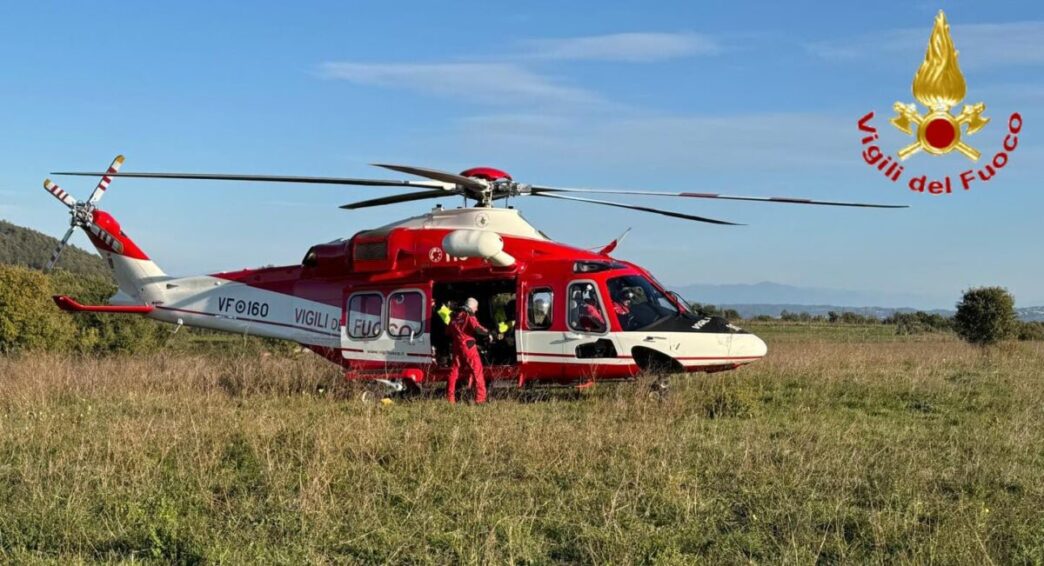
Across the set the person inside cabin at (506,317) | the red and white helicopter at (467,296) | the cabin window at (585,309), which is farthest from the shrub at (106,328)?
the cabin window at (585,309)

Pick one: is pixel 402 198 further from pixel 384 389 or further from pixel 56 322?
pixel 56 322

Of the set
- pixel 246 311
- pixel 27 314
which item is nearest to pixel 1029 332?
pixel 246 311

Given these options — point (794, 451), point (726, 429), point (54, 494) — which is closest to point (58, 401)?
point (54, 494)

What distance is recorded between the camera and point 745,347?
1202 cm

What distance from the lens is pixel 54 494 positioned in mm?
6426

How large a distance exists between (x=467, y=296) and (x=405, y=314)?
0.99 meters

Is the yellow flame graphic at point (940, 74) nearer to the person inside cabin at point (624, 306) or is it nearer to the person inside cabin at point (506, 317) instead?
the person inside cabin at point (624, 306)

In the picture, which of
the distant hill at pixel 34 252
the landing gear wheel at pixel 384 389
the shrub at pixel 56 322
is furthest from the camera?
the distant hill at pixel 34 252

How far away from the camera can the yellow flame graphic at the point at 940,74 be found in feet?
36.5

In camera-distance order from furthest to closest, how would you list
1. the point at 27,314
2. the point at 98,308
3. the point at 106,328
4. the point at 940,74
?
the point at 106,328 < the point at 27,314 < the point at 98,308 < the point at 940,74

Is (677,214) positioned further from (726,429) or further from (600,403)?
(726,429)

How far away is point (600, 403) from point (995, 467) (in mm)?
5273

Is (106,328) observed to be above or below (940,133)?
below

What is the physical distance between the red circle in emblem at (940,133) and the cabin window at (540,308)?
5316 mm
